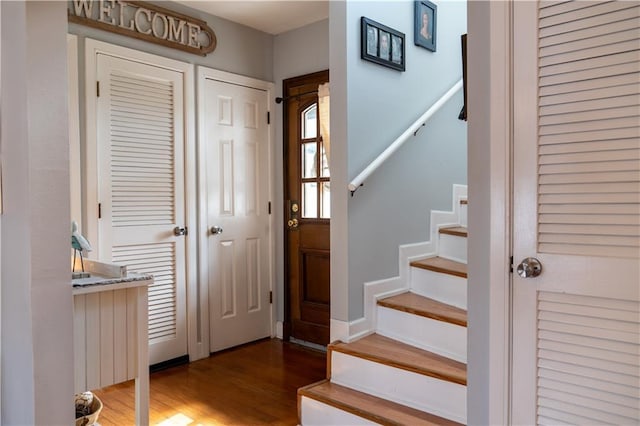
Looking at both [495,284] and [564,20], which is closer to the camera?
[564,20]

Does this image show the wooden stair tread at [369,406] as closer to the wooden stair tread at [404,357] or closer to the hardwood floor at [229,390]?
the wooden stair tread at [404,357]

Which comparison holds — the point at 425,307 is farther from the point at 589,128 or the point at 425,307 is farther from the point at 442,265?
the point at 589,128

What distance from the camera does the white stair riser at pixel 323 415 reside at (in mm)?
2120

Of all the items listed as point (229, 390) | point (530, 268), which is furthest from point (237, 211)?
point (530, 268)

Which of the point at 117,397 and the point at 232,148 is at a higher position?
the point at 232,148

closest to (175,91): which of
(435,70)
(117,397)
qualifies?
(435,70)

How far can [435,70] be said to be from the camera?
122 inches

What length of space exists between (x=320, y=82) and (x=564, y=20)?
2.47m

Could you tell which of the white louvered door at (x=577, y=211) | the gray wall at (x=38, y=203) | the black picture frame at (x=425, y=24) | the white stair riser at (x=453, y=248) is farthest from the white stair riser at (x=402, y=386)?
the black picture frame at (x=425, y=24)

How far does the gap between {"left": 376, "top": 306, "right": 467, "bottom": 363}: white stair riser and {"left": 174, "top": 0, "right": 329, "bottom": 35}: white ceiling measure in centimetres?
219

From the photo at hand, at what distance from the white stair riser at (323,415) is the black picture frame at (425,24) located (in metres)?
2.20

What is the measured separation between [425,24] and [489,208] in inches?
80.0

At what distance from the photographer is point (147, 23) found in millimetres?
3137

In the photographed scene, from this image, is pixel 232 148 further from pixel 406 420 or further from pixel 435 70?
pixel 406 420
